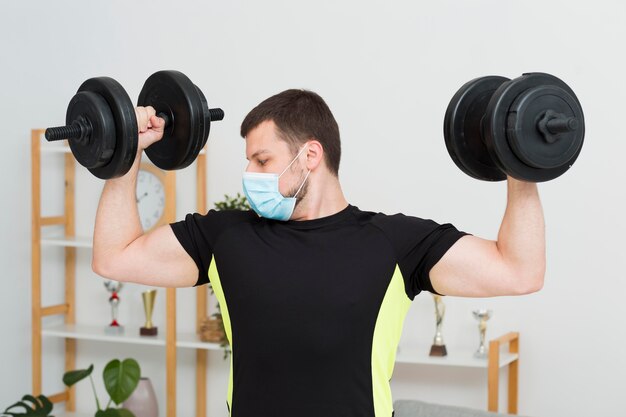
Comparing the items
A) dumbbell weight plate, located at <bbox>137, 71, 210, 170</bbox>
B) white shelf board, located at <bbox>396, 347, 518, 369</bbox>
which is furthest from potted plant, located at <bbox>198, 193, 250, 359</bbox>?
dumbbell weight plate, located at <bbox>137, 71, 210, 170</bbox>

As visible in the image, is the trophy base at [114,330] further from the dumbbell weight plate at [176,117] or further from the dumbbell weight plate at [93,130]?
the dumbbell weight plate at [93,130]

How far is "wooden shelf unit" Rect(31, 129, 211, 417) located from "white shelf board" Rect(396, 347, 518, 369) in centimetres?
74

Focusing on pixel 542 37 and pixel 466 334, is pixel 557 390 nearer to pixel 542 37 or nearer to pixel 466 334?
pixel 466 334

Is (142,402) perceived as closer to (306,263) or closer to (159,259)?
(159,259)

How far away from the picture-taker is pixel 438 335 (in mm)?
3344

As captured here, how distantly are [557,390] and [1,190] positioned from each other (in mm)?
2412

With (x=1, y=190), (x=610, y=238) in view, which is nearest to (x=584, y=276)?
(x=610, y=238)

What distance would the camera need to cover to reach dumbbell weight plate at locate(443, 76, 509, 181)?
5.80 feet

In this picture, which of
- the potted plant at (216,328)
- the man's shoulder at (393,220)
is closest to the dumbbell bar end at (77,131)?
the man's shoulder at (393,220)

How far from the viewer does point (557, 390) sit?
3.30 metres

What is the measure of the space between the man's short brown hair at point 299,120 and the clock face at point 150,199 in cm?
199

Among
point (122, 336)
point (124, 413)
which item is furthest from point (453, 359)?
point (122, 336)

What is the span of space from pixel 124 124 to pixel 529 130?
0.77 meters

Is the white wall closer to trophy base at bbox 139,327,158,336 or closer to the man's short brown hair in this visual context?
trophy base at bbox 139,327,158,336
